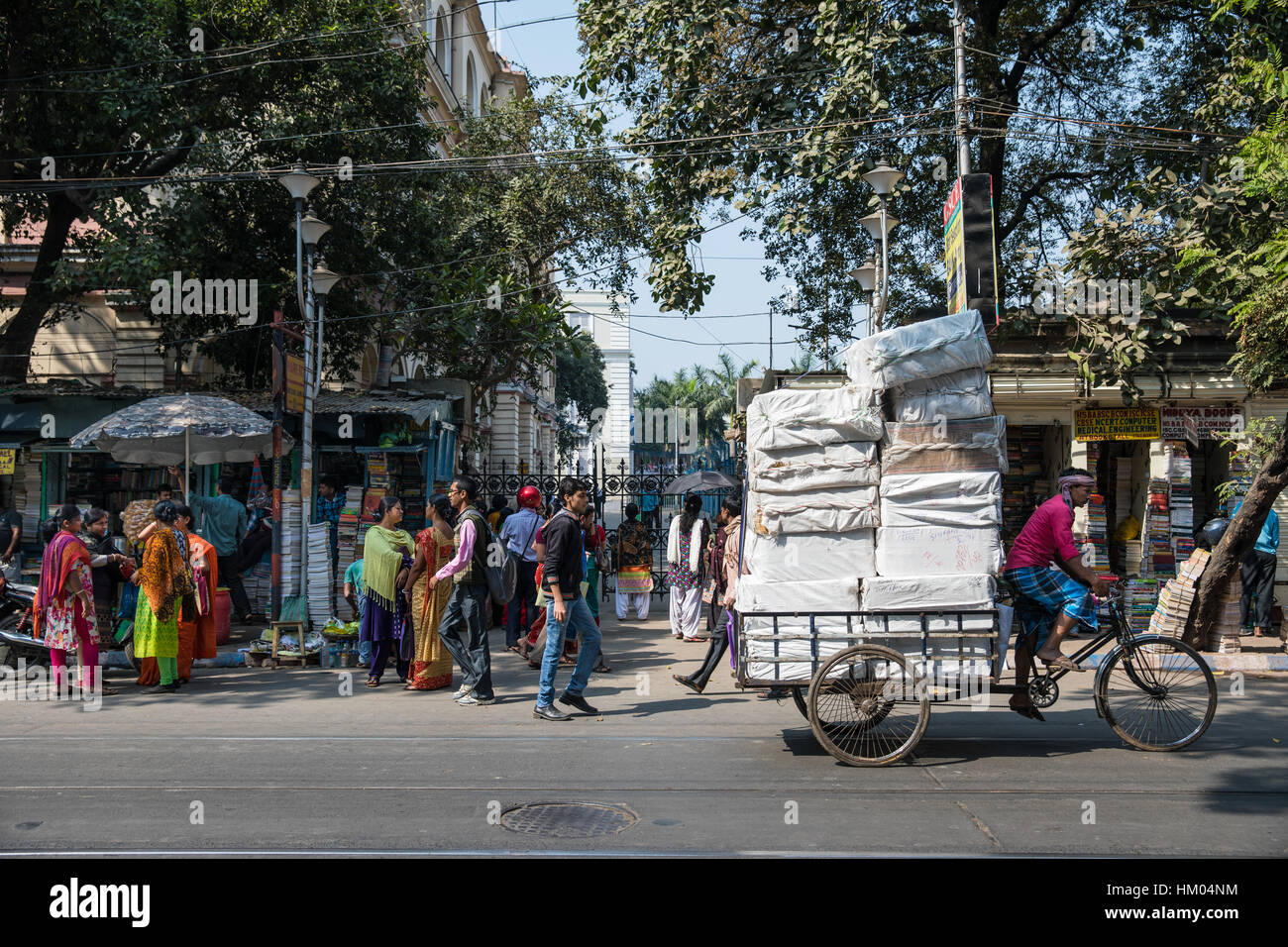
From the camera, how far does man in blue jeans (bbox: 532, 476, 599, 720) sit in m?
8.12

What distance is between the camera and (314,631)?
39.3ft

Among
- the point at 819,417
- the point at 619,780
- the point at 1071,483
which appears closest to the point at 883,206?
the point at 1071,483

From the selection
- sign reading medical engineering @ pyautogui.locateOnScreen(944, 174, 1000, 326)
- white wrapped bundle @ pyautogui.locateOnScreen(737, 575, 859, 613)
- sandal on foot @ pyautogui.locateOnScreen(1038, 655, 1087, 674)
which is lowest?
sandal on foot @ pyautogui.locateOnScreen(1038, 655, 1087, 674)

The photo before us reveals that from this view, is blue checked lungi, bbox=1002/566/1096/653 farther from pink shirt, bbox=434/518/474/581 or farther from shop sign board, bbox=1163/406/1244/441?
shop sign board, bbox=1163/406/1244/441

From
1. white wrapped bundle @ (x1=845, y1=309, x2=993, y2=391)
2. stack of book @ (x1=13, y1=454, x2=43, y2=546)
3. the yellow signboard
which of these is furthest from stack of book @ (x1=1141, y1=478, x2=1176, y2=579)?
stack of book @ (x1=13, y1=454, x2=43, y2=546)

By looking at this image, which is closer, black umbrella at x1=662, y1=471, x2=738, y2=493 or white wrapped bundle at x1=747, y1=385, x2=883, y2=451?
white wrapped bundle at x1=747, y1=385, x2=883, y2=451

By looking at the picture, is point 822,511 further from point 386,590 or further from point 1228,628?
point 1228,628

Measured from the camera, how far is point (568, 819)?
556cm

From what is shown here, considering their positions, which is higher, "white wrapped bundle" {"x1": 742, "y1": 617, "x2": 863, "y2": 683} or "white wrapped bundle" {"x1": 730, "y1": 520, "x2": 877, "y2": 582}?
"white wrapped bundle" {"x1": 730, "y1": 520, "x2": 877, "y2": 582}

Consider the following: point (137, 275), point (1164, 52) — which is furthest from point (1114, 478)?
point (137, 275)

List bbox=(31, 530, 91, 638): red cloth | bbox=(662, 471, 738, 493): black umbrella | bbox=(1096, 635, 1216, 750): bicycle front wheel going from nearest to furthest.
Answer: bbox=(1096, 635, 1216, 750): bicycle front wheel → bbox=(31, 530, 91, 638): red cloth → bbox=(662, 471, 738, 493): black umbrella

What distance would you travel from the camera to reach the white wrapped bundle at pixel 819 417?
6699mm

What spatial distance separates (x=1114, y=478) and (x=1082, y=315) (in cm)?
360
